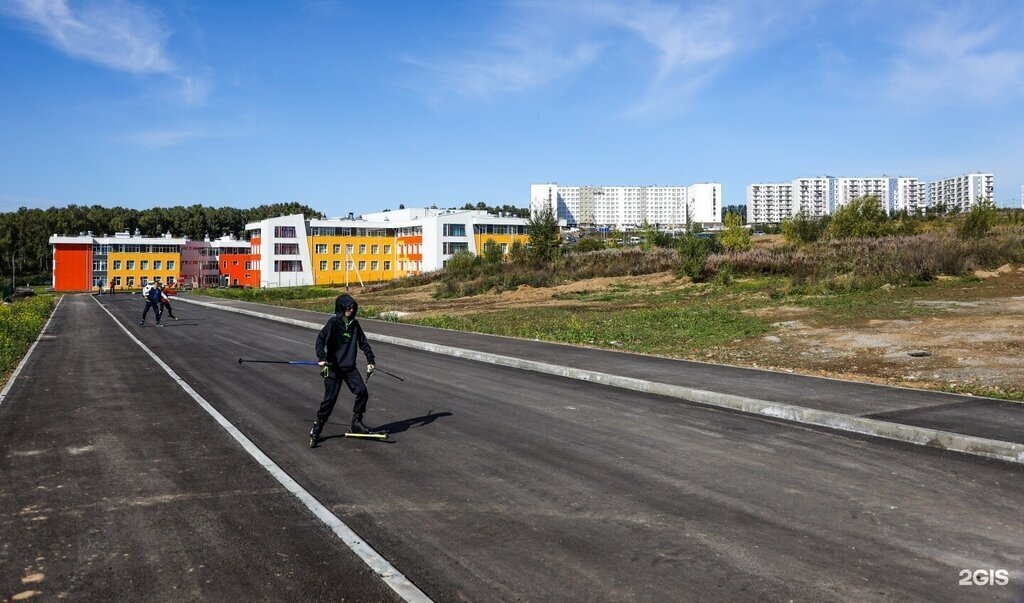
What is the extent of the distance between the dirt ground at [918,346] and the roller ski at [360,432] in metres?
8.31

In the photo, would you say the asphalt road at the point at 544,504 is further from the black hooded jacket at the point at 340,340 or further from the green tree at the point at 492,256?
the green tree at the point at 492,256

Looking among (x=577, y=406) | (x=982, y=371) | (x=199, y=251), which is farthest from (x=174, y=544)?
(x=199, y=251)

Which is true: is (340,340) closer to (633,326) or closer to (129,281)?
(633,326)

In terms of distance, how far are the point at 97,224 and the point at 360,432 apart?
161200 millimetres

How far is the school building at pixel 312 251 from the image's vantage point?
315 ft

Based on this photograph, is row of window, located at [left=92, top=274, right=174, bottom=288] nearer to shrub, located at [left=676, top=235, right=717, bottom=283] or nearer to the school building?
the school building

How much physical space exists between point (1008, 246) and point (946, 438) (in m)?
27.9

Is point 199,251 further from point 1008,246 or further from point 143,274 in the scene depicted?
point 1008,246

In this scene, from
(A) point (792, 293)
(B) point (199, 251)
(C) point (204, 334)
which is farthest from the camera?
(B) point (199, 251)

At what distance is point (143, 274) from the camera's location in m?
107

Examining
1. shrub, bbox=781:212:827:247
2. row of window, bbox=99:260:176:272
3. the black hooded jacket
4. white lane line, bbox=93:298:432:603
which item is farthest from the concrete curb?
row of window, bbox=99:260:176:272

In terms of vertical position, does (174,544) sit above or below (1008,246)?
below

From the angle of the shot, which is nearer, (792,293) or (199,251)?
(792,293)

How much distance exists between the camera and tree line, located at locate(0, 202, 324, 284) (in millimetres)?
131375
